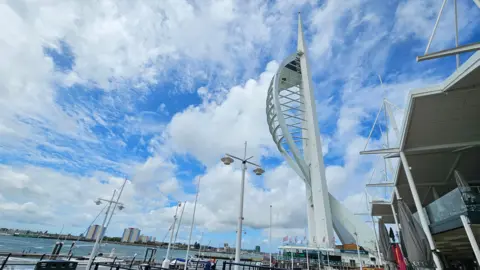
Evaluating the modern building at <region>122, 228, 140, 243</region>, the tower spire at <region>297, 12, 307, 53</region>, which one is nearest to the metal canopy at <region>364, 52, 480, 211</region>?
the tower spire at <region>297, 12, 307, 53</region>

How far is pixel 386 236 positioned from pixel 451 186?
16.0 ft

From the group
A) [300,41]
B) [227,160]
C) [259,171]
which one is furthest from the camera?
[300,41]

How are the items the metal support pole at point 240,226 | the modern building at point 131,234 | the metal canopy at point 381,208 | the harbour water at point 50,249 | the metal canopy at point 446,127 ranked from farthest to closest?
the modern building at point 131,234
the harbour water at point 50,249
the metal canopy at point 381,208
the metal support pole at point 240,226
the metal canopy at point 446,127

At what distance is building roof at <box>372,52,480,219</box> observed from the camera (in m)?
6.62

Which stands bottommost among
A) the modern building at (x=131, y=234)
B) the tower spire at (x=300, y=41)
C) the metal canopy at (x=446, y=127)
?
the metal canopy at (x=446, y=127)

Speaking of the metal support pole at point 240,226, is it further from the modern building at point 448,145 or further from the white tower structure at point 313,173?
the white tower structure at point 313,173

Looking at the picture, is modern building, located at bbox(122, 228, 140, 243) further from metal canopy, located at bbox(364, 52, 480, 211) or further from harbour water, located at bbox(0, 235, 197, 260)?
metal canopy, located at bbox(364, 52, 480, 211)

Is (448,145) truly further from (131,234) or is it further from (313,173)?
(131,234)

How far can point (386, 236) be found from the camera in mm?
15570

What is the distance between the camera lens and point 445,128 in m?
8.70

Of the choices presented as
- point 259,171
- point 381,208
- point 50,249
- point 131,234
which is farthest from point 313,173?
point 131,234

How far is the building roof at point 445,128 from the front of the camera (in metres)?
6.62

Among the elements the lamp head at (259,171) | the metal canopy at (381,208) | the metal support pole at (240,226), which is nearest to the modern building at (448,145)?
the lamp head at (259,171)

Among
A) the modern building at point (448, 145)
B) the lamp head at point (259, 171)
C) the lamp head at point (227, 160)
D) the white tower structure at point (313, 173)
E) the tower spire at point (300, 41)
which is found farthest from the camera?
the tower spire at point (300, 41)
